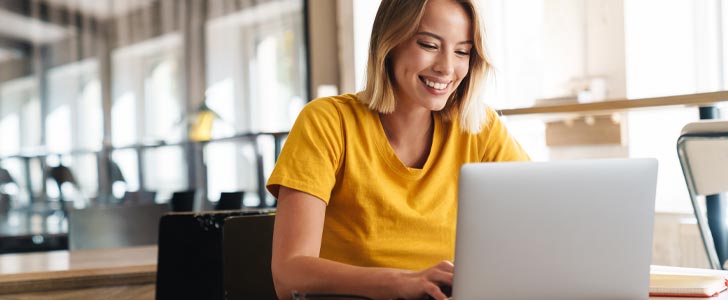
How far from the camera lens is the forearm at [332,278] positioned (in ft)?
4.19

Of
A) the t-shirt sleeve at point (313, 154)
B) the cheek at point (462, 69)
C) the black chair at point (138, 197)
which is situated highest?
the cheek at point (462, 69)

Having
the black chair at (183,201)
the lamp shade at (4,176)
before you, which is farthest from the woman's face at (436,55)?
the lamp shade at (4,176)

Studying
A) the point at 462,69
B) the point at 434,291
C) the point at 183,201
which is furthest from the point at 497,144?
the point at 183,201

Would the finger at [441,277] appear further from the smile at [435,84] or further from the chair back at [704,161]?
the chair back at [704,161]

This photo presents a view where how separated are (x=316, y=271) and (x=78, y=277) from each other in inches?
38.6

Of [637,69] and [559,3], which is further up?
[559,3]

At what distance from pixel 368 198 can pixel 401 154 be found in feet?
0.45

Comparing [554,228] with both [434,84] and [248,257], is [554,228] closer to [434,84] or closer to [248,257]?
[434,84]

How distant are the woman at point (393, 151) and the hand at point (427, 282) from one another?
298mm

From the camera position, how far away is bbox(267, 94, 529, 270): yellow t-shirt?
5.24 feet

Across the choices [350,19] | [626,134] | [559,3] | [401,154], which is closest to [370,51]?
[401,154]

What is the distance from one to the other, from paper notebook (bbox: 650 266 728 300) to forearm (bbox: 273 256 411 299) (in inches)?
17.1

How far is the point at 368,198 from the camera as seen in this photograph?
5.26ft

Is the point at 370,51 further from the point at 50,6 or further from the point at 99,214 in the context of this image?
the point at 50,6
